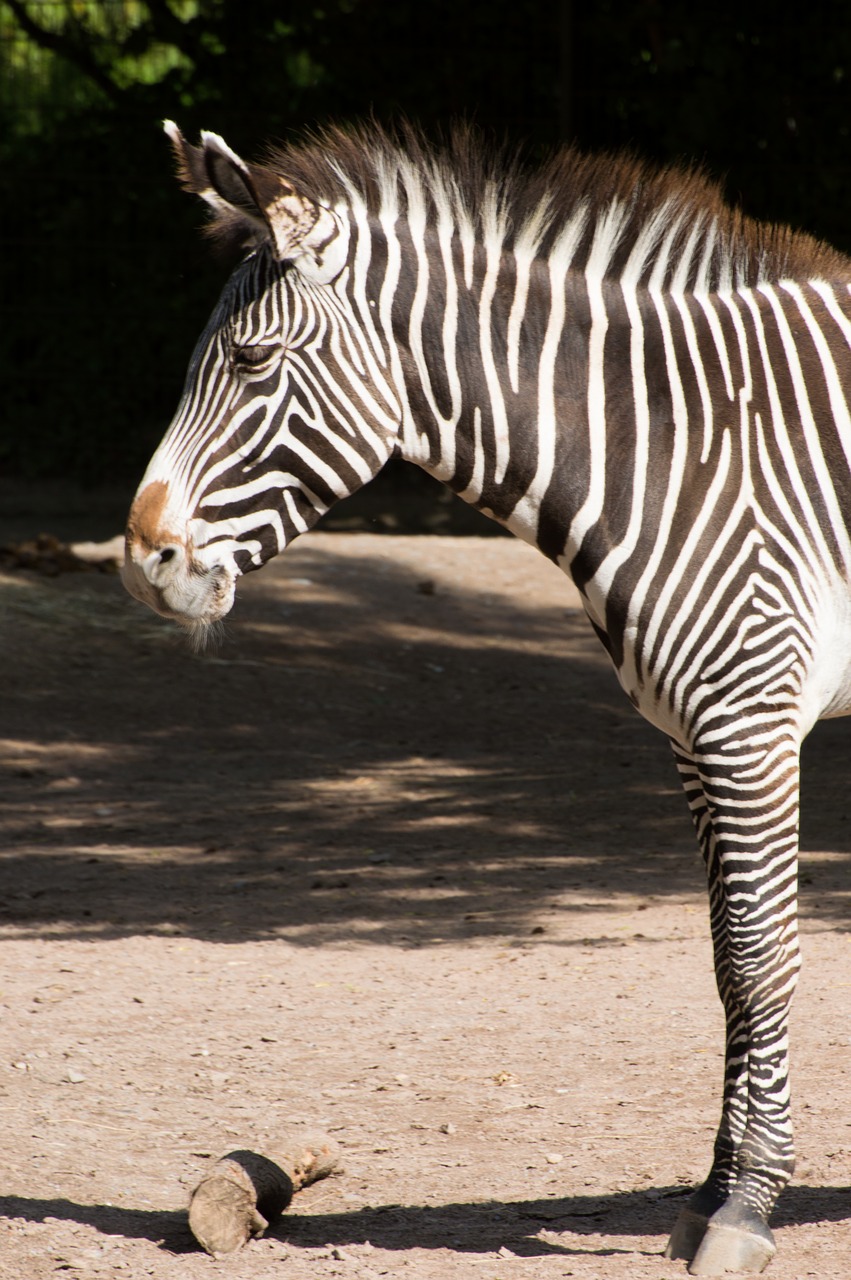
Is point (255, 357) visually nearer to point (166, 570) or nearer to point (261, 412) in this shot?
point (261, 412)

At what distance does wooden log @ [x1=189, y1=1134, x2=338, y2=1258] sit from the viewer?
312cm

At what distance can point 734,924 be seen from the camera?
2.91 metres

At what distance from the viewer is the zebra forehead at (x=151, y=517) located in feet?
9.20

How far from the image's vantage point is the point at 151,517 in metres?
2.80

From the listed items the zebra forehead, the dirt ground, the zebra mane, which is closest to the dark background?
the dirt ground

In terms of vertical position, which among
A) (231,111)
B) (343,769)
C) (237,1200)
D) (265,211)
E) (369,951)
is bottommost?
(343,769)

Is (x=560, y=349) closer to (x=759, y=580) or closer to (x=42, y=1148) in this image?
(x=759, y=580)

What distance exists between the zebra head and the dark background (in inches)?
389

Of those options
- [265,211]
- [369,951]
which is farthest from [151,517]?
[369,951]

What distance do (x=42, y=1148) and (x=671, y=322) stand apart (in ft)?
8.09

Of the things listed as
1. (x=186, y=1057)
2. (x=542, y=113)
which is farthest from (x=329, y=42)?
(x=186, y=1057)

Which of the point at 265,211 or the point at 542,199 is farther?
the point at 542,199

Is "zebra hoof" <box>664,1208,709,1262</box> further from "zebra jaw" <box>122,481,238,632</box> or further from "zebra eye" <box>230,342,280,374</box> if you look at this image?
"zebra eye" <box>230,342,280,374</box>

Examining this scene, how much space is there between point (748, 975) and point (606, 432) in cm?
112
